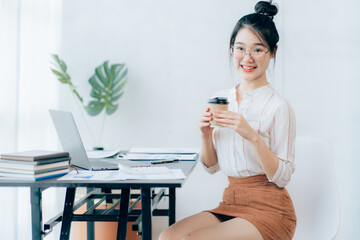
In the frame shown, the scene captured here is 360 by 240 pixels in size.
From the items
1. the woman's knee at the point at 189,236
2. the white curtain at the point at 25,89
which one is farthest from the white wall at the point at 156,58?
the woman's knee at the point at 189,236

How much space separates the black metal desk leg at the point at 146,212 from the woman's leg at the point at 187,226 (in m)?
0.06

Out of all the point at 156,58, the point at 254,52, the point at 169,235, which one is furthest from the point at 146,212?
the point at 156,58

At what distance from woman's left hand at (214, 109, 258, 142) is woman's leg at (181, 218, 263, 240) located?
0.95 ft

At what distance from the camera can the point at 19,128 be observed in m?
2.98

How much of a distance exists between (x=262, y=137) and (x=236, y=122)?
0.66ft

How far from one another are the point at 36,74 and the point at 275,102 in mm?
2427

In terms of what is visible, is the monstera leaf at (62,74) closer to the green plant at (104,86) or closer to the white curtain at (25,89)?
the green plant at (104,86)

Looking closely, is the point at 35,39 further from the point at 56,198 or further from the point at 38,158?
the point at 38,158

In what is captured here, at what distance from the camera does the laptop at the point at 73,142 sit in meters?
1.36

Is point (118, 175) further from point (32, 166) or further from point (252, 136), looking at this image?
point (252, 136)

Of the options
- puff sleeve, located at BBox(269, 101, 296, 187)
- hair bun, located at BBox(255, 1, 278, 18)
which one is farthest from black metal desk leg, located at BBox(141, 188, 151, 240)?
hair bun, located at BBox(255, 1, 278, 18)

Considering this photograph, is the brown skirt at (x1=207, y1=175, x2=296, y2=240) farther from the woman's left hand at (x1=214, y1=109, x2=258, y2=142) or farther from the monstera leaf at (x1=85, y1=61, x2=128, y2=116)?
the monstera leaf at (x1=85, y1=61, x2=128, y2=116)

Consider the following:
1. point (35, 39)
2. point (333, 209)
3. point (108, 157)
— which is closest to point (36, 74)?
point (35, 39)

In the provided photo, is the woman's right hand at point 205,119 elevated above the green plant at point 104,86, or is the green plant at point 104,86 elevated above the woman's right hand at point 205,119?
the green plant at point 104,86
